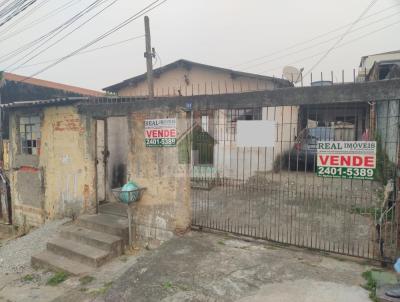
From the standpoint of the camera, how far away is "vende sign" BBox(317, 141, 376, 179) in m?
4.16

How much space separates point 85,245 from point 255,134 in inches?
168

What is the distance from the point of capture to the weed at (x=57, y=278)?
17.7 ft

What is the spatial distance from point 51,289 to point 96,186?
2.65m

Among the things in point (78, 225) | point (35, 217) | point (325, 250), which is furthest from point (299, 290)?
point (35, 217)

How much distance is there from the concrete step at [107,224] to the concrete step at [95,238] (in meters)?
0.10

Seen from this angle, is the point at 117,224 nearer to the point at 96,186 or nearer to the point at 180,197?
the point at 96,186

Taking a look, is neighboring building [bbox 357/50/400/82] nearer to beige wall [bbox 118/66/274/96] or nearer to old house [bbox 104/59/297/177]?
old house [bbox 104/59/297/177]

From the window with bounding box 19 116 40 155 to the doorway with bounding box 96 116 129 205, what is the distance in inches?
84.9

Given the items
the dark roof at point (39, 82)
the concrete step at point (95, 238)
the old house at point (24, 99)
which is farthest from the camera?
the dark roof at point (39, 82)

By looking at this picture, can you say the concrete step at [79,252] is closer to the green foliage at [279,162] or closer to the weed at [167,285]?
the weed at [167,285]

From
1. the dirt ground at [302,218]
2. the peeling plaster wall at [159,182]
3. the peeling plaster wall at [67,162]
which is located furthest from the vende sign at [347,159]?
the peeling plaster wall at [67,162]

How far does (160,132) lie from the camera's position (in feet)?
19.2

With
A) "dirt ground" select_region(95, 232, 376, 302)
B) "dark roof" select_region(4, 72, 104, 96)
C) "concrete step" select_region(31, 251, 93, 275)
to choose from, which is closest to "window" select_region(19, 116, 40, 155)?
"concrete step" select_region(31, 251, 93, 275)

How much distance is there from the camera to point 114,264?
571 cm
